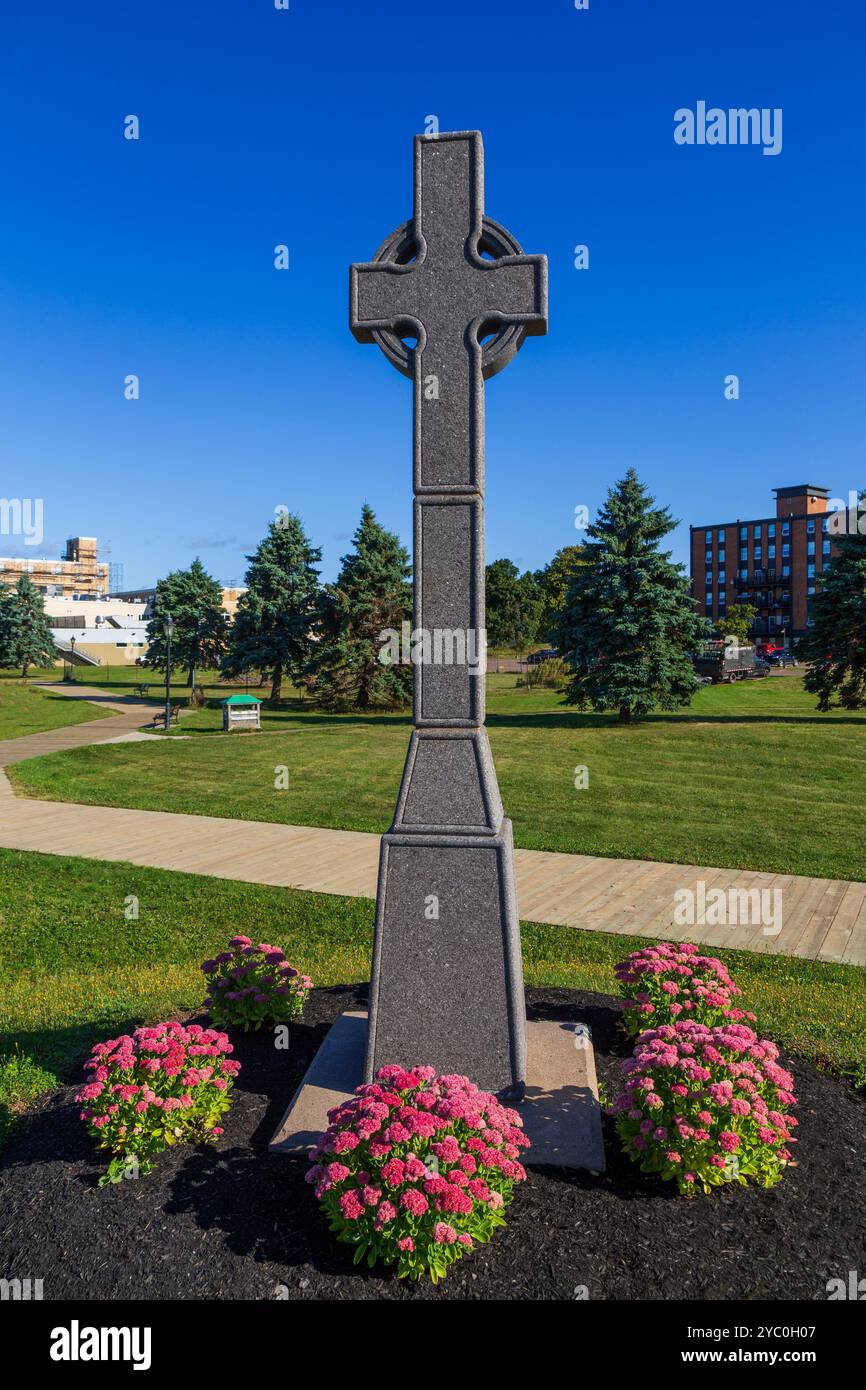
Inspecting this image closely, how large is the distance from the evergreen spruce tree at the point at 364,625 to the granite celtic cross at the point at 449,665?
26.7 m

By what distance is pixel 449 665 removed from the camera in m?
4.75

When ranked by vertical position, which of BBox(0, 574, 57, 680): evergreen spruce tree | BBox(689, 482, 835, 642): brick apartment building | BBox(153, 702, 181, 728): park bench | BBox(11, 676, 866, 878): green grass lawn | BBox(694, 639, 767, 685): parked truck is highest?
BBox(689, 482, 835, 642): brick apartment building

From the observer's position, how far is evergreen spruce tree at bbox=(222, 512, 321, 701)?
3588 cm

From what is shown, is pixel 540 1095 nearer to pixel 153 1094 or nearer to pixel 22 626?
pixel 153 1094

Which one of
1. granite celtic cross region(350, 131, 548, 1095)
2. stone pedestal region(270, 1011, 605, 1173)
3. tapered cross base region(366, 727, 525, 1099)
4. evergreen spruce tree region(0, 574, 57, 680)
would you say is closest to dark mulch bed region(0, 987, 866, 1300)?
stone pedestal region(270, 1011, 605, 1173)

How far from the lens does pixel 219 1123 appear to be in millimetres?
4426

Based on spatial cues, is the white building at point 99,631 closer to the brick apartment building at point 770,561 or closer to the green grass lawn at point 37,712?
the green grass lawn at point 37,712

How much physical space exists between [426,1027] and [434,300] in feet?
13.0

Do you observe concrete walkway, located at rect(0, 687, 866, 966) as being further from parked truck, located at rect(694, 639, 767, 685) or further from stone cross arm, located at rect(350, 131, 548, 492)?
parked truck, located at rect(694, 639, 767, 685)

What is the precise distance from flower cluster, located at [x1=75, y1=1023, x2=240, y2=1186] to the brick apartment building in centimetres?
10164

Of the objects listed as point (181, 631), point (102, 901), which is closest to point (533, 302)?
point (102, 901)

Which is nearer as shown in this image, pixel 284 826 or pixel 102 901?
pixel 102 901

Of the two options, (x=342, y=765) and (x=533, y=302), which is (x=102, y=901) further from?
(x=342, y=765)
